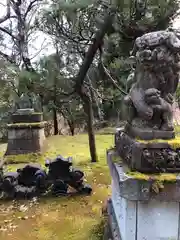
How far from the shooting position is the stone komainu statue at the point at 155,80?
58.7 inches

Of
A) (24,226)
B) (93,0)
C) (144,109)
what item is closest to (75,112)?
(93,0)

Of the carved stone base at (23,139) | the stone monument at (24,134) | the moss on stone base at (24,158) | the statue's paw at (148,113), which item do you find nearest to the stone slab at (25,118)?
the stone monument at (24,134)

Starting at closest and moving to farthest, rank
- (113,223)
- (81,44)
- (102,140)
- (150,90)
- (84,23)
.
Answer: (150,90)
(113,223)
(84,23)
(81,44)
(102,140)

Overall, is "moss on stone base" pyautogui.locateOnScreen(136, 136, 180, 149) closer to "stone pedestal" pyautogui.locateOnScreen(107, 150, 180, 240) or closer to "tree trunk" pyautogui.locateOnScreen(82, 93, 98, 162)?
"stone pedestal" pyautogui.locateOnScreen(107, 150, 180, 240)

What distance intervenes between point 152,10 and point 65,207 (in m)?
2.09

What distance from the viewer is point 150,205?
1440 mm

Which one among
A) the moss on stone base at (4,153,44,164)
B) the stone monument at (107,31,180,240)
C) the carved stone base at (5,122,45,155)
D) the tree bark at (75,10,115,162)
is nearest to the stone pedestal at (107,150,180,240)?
the stone monument at (107,31,180,240)

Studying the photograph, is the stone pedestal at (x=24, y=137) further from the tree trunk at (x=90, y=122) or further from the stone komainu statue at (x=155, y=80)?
the stone komainu statue at (x=155, y=80)

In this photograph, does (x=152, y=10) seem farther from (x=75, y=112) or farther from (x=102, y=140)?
(x=75, y=112)

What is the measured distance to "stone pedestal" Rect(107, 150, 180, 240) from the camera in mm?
1385

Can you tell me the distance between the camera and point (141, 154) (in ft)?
4.65

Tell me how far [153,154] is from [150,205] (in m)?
0.27

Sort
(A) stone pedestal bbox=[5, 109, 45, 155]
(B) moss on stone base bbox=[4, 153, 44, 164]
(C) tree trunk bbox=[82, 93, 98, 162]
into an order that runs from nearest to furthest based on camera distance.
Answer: (C) tree trunk bbox=[82, 93, 98, 162] → (B) moss on stone base bbox=[4, 153, 44, 164] → (A) stone pedestal bbox=[5, 109, 45, 155]

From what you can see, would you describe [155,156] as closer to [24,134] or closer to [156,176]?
[156,176]
